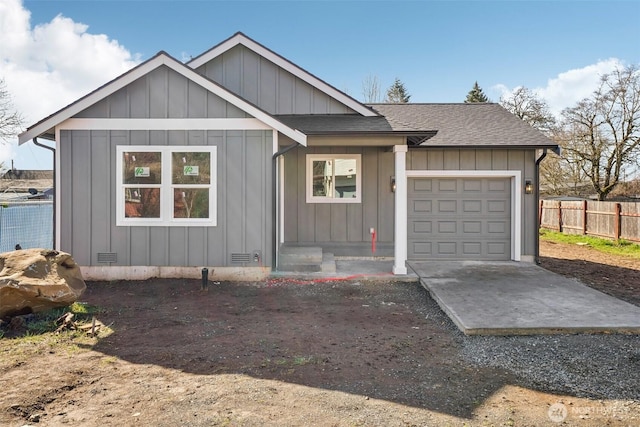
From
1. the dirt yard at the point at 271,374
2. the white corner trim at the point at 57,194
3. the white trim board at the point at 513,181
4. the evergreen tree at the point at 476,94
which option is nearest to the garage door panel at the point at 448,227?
the white trim board at the point at 513,181

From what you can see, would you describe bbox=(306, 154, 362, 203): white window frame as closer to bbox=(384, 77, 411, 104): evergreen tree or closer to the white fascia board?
the white fascia board

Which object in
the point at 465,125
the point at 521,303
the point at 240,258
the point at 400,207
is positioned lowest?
the point at 521,303

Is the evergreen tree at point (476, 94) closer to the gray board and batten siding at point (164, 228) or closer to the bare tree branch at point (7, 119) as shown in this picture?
the gray board and batten siding at point (164, 228)

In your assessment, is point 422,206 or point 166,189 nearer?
point 166,189

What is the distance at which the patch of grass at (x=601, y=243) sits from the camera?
1243 centimetres

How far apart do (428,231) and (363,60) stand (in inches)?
857

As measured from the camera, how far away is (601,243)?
1413 cm

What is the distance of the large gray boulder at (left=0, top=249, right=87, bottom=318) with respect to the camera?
4953 millimetres

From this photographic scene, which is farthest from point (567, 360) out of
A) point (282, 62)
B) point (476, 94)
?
point (476, 94)

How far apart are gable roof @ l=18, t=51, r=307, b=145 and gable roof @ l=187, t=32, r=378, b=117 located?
2614mm

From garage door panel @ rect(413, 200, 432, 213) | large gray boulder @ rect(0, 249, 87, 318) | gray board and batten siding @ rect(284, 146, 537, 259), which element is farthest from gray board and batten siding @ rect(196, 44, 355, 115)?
large gray boulder @ rect(0, 249, 87, 318)

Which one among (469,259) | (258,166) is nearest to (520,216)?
(469,259)

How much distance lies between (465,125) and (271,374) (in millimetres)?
8836

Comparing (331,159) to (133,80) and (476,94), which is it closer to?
(133,80)
